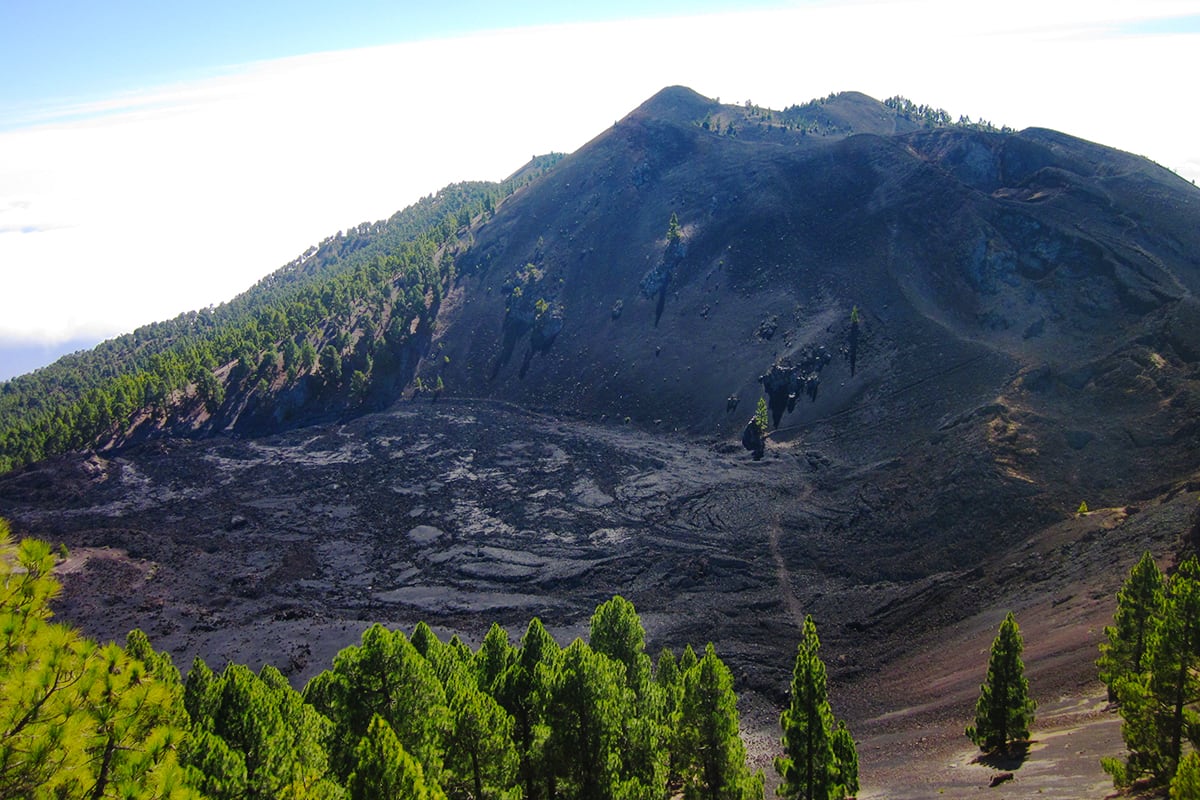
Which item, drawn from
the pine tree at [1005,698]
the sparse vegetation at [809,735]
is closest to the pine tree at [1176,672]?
the pine tree at [1005,698]

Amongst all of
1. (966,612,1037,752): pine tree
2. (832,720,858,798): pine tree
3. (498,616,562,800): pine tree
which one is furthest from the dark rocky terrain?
(498,616,562,800): pine tree

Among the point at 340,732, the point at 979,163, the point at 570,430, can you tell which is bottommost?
the point at 340,732

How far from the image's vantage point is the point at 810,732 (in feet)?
88.5

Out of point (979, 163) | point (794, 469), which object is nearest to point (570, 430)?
point (794, 469)

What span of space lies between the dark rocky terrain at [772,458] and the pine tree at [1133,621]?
212 inches

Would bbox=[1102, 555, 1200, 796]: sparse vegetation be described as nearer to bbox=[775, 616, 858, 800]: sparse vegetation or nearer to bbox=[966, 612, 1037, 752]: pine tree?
bbox=[966, 612, 1037, 752]: pine tree

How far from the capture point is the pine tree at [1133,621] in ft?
108

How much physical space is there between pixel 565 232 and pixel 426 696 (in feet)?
423

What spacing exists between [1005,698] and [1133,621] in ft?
23.2

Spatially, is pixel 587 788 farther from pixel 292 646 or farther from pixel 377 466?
pixel 377 466

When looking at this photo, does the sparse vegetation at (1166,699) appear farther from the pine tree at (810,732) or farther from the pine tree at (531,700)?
the pine tree at (531,700)

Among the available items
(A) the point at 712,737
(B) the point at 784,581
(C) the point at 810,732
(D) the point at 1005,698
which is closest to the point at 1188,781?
(C) the point at 810,732

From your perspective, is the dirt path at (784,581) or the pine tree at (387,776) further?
the dirt path at (784,581)

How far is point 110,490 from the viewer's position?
297 ft
